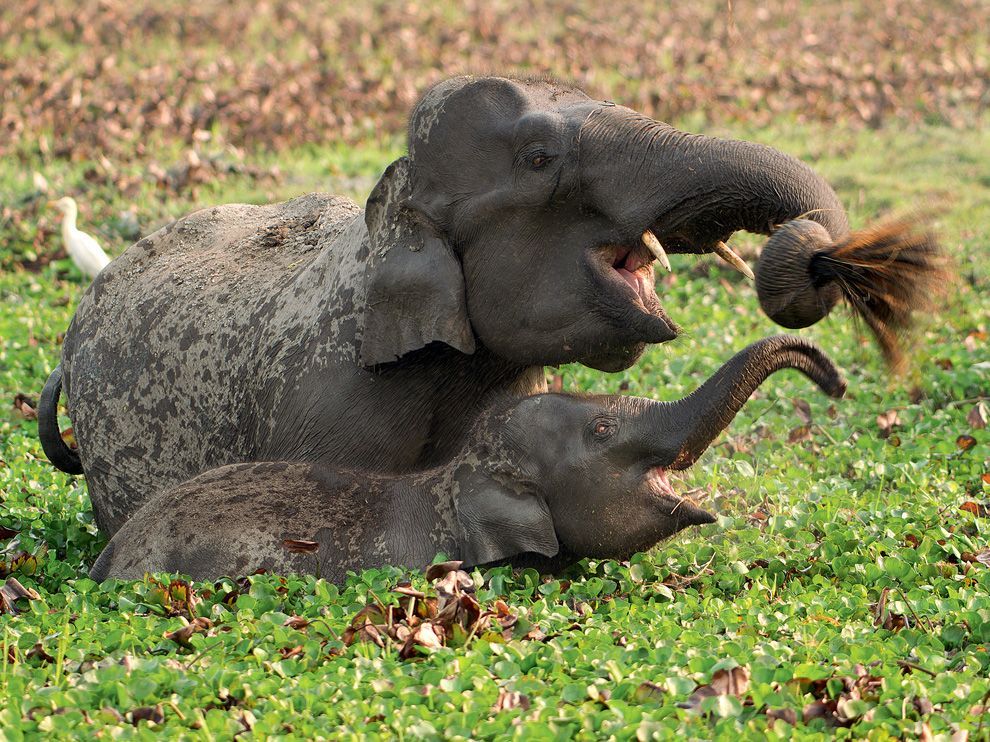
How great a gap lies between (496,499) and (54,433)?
2562 millimetres

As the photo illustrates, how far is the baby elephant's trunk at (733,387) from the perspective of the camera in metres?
5.39

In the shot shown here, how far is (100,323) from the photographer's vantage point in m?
6.83

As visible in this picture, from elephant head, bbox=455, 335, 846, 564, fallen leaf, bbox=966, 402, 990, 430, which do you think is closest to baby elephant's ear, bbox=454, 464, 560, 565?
elephant head, bbox=455, 335, 846, 564

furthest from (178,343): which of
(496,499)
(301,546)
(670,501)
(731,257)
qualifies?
(731,257)

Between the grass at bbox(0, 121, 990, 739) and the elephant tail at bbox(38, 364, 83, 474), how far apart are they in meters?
0.17

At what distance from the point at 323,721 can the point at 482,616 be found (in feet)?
2.66

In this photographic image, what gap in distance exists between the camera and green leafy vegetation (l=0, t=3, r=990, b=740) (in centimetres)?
422

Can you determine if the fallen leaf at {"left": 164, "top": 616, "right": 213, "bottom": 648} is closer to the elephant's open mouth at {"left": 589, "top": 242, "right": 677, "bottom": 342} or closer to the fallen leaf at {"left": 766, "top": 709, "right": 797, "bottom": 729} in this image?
the elephant's open mouth at {"left": 589, "top": 242, "right": 677, "bottom": 342}

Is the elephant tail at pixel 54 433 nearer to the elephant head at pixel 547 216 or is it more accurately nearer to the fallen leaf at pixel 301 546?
the fallen leaf at pixel 301 546

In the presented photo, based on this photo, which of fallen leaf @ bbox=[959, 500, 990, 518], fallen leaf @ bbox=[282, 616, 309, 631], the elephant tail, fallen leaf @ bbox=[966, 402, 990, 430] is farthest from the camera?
fallen leaf @ bbox=[966, 402, 990, 430]

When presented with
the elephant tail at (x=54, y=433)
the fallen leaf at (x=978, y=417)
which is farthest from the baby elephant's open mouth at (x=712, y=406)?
the elephant tail at (x=54, y=433)

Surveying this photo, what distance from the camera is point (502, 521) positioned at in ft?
17.9

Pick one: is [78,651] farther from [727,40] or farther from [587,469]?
[727,40]

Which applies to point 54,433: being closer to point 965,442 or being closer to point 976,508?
point 976,508
